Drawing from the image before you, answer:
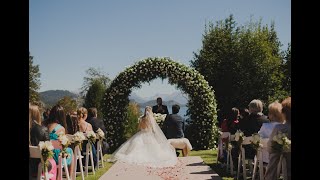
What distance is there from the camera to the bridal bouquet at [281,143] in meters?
6.23

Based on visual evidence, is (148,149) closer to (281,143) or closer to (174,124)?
(174,124)

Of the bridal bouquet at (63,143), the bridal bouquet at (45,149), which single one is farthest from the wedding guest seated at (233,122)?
the bridal bouquet at (45,149)

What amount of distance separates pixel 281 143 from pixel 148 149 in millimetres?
7102

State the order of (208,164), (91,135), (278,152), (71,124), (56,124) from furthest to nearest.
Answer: (208,164)
(91,135)
(71,124)
(56,124)
(278,152)

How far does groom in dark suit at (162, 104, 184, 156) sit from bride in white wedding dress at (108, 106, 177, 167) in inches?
21.4

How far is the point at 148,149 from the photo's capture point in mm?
12984

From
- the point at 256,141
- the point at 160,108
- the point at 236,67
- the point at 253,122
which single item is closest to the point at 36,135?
the point at 256,141

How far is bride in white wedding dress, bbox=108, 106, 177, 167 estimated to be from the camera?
12.4 metres

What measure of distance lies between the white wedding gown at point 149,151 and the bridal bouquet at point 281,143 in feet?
19.3
